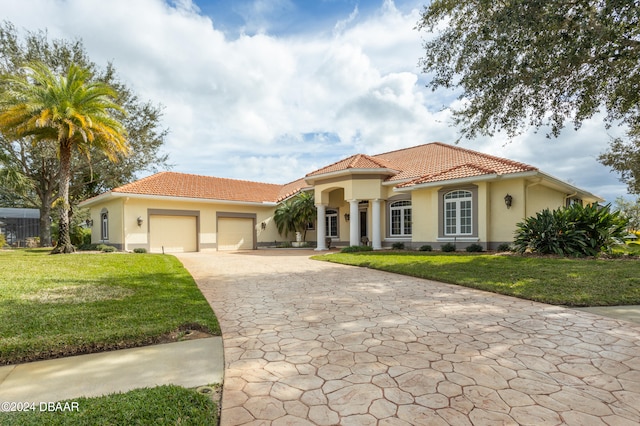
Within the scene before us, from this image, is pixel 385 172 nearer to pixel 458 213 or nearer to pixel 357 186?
pixel 357 186

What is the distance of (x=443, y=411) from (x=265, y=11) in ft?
37.9

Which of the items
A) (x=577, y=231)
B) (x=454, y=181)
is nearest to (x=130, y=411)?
(x=577, y=231)

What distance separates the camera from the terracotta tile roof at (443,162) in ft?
51.4

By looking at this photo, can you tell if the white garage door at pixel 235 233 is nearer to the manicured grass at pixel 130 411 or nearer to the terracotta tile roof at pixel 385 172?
the terracotta tile roof at pixel 385 172

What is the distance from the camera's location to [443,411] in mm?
2752

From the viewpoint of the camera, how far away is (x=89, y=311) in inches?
215

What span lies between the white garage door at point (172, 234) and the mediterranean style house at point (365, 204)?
57 millimetres

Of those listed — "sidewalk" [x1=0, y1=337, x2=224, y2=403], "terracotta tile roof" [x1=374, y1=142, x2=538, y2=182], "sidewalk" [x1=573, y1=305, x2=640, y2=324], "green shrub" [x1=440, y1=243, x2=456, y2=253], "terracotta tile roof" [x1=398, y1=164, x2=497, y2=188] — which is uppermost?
"terracotta tile roof" [x1=374, y1=142, x2=538, y2=182]

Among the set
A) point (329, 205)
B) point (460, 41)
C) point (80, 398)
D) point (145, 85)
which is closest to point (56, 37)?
point (145, 85)

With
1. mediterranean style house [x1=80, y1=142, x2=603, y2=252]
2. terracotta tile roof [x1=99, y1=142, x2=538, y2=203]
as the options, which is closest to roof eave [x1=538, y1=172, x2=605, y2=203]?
mediterranean style house [x1=80, y1=142, x2=603, y2=252]

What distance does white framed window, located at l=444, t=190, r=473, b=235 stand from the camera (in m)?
16.0

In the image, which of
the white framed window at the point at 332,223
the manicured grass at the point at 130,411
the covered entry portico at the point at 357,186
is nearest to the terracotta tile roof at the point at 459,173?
the covered entry portico at the point at 357,186

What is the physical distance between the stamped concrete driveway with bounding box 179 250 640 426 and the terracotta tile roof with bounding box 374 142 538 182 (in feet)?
34.3

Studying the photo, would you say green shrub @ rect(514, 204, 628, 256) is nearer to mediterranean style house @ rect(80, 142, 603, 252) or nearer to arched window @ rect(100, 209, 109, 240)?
mediterranean style house @ rect(80, 142, 603, 252)
